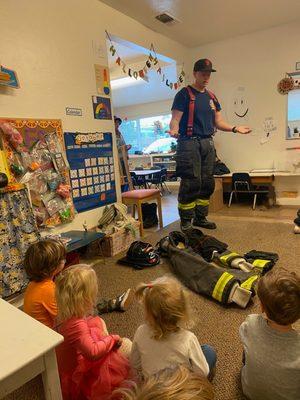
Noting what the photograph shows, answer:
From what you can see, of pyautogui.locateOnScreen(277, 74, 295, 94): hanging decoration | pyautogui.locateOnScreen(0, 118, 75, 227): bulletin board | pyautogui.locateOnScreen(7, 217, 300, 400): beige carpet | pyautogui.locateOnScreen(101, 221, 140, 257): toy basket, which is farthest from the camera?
pyautogui.locateOnScreen(277, 74, 295, 94): hanging decoration

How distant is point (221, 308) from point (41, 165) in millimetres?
1731

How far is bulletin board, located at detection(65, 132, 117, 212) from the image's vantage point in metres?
2.72

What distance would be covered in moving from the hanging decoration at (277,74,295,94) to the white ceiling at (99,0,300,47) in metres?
0.73

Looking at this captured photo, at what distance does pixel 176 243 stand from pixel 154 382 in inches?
81.8

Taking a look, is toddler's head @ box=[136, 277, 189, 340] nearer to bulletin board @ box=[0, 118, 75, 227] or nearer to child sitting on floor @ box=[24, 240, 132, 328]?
child sitting on floor @ box=[24, 240, 132, 328]

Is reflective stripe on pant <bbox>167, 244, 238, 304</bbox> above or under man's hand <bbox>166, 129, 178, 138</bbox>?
under

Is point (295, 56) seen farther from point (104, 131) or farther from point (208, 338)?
point (208, 338)

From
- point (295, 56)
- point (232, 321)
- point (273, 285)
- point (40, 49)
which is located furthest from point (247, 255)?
point (295, 56)

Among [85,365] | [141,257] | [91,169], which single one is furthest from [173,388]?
[91,169]

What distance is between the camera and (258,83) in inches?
171

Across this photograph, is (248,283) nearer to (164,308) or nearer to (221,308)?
(221,308)

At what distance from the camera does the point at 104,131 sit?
305 cm

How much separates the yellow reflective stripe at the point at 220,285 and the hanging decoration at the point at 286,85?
333cm

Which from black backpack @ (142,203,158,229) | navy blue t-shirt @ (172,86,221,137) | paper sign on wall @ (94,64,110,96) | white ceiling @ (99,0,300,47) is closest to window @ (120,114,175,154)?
white ceiling @ (99,0,300,47)
